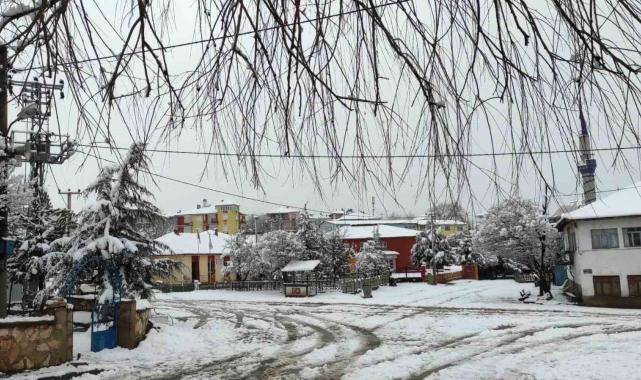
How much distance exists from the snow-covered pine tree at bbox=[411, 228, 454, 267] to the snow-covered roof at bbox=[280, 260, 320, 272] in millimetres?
19839

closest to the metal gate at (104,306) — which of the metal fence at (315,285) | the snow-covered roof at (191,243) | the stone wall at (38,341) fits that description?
the stone wall at (38,341)

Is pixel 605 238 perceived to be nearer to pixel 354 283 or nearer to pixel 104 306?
pixel 354 283

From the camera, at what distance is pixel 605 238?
83.7 ft

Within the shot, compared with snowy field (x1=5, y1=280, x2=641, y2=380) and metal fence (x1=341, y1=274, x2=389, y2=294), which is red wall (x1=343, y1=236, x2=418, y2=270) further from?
snowy field (x1=5, y1=280, x2=641, y2=380)

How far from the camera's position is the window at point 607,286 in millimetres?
24906

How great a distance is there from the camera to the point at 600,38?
2.13 meters

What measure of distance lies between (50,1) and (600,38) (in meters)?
2.46

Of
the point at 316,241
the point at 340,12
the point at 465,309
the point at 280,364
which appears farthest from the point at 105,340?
the point at 316,241

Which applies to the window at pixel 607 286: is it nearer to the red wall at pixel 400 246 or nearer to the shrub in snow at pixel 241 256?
the shrub in snow at pixel 241 256

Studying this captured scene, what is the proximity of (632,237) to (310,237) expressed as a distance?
21111mm

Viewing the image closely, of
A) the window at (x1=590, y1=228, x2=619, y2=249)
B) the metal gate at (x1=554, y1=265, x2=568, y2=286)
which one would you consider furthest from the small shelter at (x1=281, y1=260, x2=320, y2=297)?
the metal gate at (x1=554, y1=265, x2=568, y2=286)

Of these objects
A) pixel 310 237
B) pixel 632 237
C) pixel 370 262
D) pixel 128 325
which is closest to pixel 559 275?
pixel 370 262

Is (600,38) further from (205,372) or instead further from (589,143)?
(205,372)

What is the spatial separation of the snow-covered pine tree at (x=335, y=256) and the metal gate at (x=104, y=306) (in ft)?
78.4
